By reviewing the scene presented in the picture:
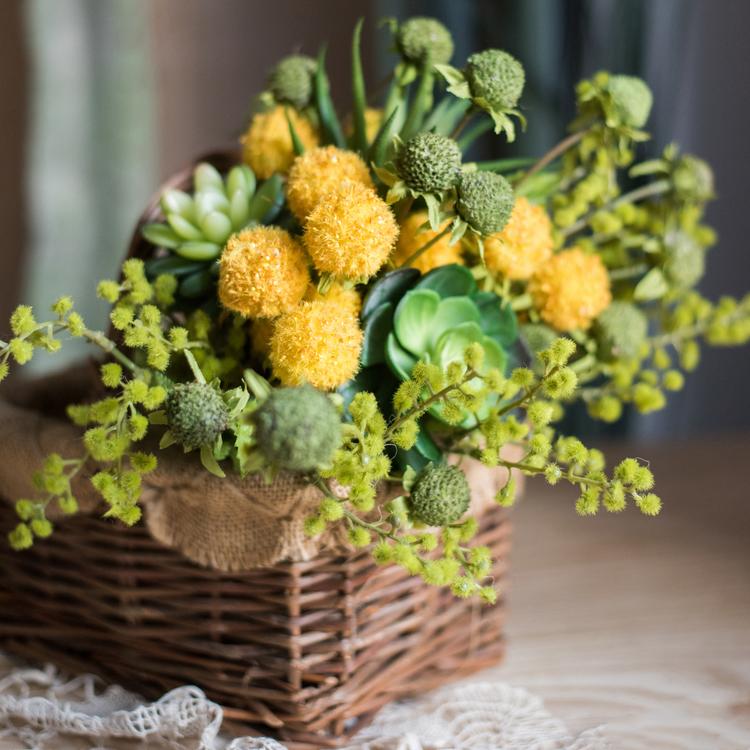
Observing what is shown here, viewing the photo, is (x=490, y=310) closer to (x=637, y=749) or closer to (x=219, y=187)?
(x=219, y=187)

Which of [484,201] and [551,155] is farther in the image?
[551,155]

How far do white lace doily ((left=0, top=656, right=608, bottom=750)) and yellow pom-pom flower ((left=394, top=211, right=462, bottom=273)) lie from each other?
0.32 meters

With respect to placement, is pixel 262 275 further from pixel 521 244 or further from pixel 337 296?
pixel 521 244

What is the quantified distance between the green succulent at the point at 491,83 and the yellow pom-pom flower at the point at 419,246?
80 mm

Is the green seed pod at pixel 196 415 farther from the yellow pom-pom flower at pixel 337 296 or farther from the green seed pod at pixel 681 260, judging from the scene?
the green seed pod at pixel 681 260

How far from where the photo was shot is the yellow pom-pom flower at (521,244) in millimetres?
632

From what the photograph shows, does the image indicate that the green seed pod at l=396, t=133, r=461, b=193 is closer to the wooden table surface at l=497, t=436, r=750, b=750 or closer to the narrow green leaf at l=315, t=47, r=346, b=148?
the narrow green leaf at l=315, t=47, r=346, b=148

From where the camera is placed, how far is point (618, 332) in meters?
0.72

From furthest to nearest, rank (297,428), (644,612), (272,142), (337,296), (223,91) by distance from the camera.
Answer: (223,91), (644,612), (272,142), (337,296), (297,428)

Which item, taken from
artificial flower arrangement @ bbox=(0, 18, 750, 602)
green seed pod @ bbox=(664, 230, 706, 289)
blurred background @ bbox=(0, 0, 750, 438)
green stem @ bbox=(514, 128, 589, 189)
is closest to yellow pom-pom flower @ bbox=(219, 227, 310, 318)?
artificial flower arrangement @ bbox=(0, 18, 750, 602)

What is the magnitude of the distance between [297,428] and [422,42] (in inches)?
13.4

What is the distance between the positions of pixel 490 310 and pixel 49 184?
0.97 metres

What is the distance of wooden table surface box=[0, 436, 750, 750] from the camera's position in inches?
27.9

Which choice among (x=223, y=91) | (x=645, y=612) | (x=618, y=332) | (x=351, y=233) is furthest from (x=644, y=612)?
(x=223, y=91)
